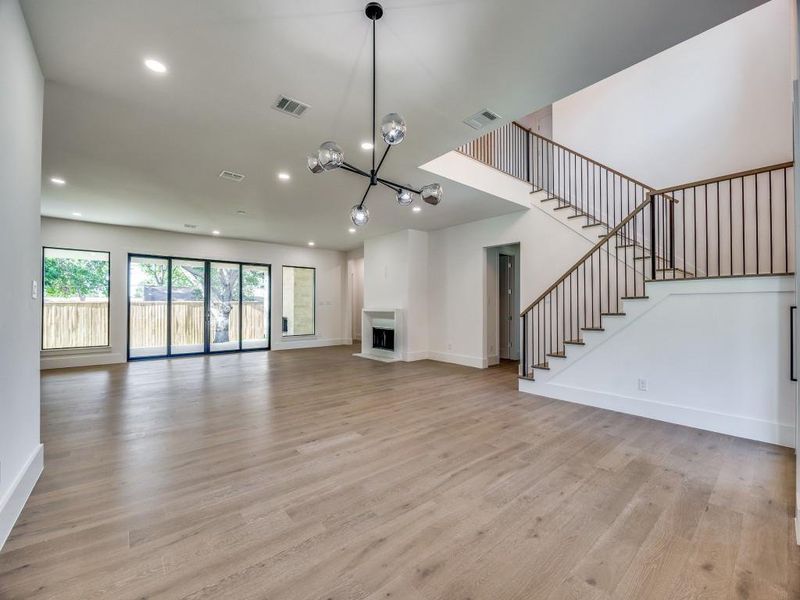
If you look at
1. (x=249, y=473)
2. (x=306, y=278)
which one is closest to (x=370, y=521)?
(x=249, y=473)

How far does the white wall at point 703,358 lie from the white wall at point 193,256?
25.2 ft

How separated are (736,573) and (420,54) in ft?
11.5

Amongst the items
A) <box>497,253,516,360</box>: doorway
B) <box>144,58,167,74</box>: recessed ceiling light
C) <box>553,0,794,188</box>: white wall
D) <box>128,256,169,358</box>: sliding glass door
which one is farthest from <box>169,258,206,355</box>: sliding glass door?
<box>553,0,794,188</box>: white wall

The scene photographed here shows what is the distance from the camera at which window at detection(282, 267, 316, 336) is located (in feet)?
32.8

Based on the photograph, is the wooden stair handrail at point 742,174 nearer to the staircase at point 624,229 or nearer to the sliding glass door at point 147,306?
the staircase at point 624,229

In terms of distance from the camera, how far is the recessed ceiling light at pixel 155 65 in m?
2.53

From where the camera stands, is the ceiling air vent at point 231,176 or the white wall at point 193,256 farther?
the white wall at point 193,256

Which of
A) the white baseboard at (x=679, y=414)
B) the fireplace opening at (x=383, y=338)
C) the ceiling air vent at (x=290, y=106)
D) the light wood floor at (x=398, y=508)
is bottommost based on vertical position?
the light wood floor at (x=398, y=508)

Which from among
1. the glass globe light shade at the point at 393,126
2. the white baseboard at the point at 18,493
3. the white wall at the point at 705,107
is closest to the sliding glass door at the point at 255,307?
the white baseboard at the point at 18,493

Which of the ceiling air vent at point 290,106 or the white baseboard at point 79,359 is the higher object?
the ceiling air vent at point 290,106

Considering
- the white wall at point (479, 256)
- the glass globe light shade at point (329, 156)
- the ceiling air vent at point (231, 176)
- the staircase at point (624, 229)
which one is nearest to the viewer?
the glass globe light shade at point (329, 156)

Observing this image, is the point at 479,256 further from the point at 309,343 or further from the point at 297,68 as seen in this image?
the point at 309,343

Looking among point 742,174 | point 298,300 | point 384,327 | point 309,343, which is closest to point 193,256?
point 298,300

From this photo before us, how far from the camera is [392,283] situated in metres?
8.30
